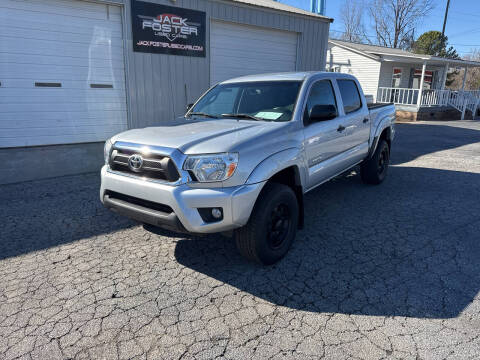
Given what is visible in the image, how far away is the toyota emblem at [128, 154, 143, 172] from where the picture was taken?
3215 millimetres

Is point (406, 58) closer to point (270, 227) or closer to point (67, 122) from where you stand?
point (67, 122)

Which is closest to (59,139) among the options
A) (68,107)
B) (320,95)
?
(68,107)

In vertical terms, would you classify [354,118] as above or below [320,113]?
below

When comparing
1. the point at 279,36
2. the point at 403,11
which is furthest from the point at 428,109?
the point at 403,11

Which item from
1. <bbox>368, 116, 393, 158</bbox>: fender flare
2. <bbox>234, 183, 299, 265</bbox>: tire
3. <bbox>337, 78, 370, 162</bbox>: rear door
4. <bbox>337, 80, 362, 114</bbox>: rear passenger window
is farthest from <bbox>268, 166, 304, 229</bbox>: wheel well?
<bbox>368, 116, 393, 158</bbox>: fender flare

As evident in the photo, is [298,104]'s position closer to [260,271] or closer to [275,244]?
[275,244]

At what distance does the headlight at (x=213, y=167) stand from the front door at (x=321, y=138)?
1248mm

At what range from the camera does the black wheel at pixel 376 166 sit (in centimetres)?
617

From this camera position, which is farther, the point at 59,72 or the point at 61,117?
the point at 61,117

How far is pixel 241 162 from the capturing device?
9.94 feet

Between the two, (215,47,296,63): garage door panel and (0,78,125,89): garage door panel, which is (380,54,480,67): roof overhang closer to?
(215,47,296,63): garage door panel

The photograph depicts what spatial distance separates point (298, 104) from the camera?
395 cm

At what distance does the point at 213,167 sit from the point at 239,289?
113cm

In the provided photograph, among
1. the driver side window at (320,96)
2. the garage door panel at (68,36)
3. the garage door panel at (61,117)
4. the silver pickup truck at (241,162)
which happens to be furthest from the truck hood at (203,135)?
the garage door panel at (68,36)
